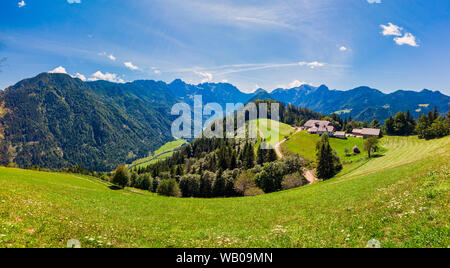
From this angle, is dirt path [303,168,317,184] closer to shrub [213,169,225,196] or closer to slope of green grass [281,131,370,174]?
slope of green grass [281,131,370,174]

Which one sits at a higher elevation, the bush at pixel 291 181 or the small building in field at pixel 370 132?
the small building in field at pixel 370 132

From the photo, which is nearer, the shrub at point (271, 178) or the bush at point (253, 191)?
the shrub at point (271, 178)

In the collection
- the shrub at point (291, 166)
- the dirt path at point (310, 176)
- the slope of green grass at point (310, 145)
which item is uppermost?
the slope of green grass at point (310, 145)

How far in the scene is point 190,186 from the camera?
84.1 metres

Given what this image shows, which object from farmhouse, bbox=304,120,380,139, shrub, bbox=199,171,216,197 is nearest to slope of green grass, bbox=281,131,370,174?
farmhouse, bbox=304,120,380,139

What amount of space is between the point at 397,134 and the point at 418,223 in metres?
159

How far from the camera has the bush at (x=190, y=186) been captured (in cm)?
8312

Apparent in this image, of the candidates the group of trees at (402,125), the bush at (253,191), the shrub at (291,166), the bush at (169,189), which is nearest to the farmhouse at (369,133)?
the group of trees at (402,125)

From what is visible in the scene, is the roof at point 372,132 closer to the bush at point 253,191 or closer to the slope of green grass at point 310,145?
the slope of green grass at point 310,145

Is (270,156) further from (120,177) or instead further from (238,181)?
(120,177)

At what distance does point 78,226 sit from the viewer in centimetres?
1364

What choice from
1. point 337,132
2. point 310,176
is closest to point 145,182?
point 310,176
